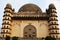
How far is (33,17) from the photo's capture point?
32.1 metres

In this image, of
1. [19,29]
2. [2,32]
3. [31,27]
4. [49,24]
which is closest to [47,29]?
[49,24]

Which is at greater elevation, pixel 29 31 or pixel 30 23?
pixel 30 23

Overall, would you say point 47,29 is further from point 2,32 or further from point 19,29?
point 2,32

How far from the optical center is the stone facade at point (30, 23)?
103 feet

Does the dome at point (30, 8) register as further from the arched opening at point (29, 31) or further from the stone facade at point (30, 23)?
the arched opening at point (29, 31)

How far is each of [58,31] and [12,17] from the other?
9.00 meters

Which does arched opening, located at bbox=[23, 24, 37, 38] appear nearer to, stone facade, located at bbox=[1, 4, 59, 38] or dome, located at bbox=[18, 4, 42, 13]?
stone facade, located at bbox=[1, 4, 59, 38]

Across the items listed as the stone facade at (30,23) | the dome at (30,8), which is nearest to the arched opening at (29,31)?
the stone facade at (30,23)

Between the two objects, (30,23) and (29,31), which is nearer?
(29,31)

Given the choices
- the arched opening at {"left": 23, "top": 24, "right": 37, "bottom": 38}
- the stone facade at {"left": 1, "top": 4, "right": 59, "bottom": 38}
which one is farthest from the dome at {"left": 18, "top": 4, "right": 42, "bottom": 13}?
the arched opening at {"left": 23, "top": 24, "right": 37, "bottom": 38}

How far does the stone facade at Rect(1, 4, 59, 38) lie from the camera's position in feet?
103

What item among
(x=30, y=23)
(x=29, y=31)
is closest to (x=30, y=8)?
(x=30, y=23)

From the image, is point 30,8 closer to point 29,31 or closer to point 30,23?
point 30,23

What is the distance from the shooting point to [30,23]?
105 feet
